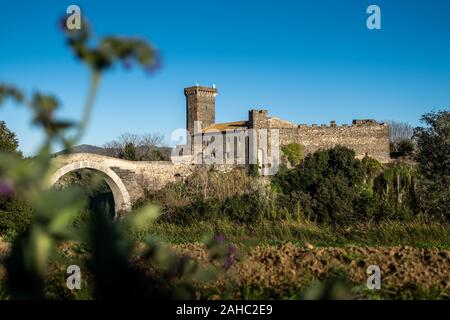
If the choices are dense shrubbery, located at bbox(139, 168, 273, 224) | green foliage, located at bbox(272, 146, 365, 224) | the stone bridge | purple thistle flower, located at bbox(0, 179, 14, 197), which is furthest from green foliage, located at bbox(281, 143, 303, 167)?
purple thistle flower, located at bbox(0, 179, 14, 197)

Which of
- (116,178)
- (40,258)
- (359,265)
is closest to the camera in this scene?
(40,258)

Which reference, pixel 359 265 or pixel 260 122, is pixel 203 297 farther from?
pixel 260 122

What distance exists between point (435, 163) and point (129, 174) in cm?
1481

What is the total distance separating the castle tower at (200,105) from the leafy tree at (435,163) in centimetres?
2366

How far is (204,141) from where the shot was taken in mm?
32844

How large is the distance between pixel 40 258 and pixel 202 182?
2338 cm

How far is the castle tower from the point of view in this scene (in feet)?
135

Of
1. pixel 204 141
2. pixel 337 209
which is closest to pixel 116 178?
pixel 204 141

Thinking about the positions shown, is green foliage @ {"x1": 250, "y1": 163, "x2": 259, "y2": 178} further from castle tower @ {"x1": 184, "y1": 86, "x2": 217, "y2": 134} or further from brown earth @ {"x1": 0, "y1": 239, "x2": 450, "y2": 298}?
brown earth @ {"x1": 0, "y1": 239, "x2": 450, "y2": 298}

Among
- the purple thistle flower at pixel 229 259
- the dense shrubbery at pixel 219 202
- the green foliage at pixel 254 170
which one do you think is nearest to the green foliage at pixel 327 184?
the dense shrubbery at pixel 219 202

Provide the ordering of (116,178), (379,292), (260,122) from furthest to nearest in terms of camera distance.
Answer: (260,122) → (116,178) → (379,292)

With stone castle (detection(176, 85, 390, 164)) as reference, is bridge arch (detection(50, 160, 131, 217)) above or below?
below

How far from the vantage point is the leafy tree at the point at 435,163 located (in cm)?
1655

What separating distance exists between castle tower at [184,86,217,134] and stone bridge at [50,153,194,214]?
42.6ft
